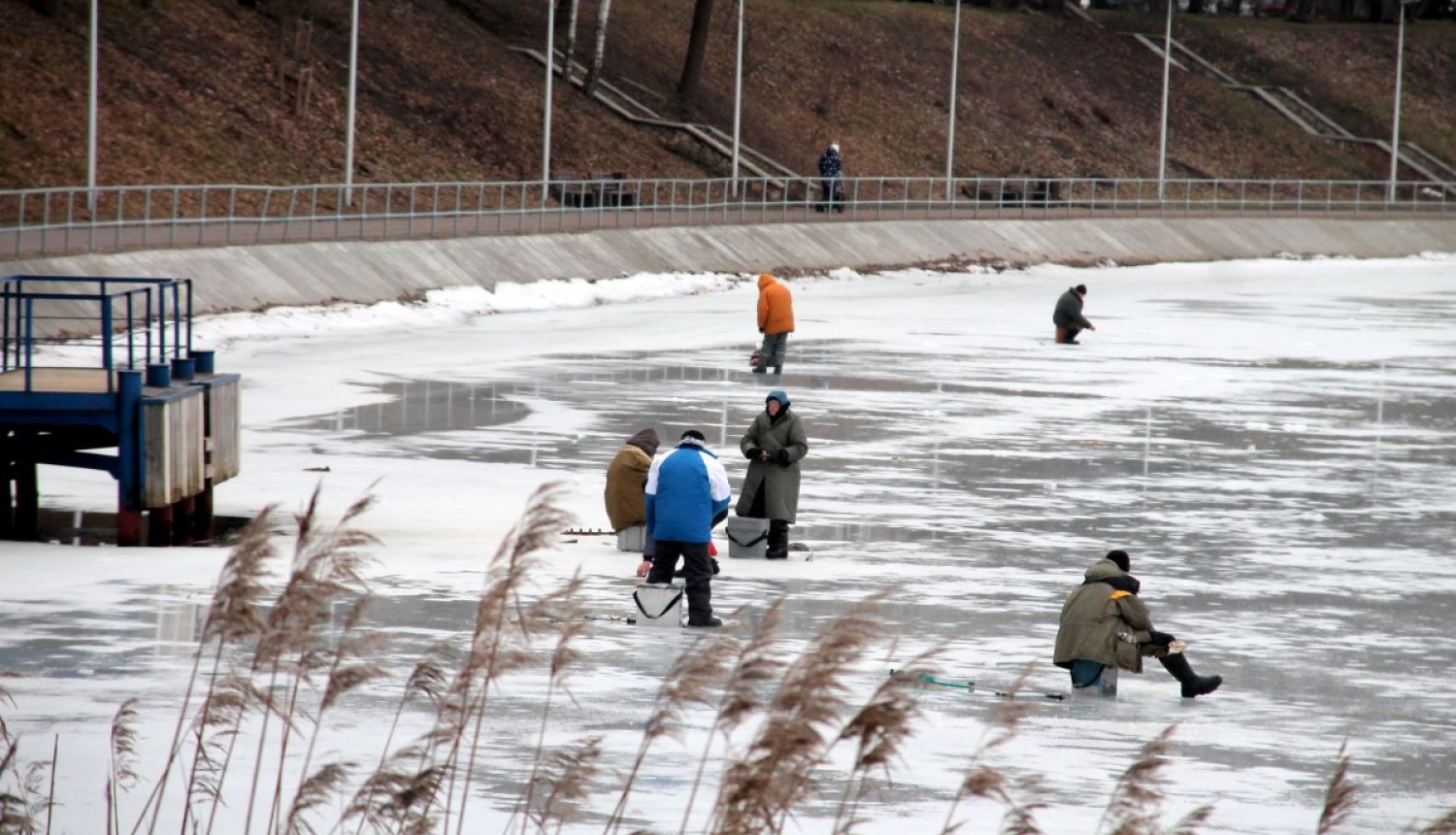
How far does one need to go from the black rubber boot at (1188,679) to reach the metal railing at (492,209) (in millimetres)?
22130

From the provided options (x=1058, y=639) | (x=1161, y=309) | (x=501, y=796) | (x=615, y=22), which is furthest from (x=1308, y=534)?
(x=615, y=22)

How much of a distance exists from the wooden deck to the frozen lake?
1117 millimetres

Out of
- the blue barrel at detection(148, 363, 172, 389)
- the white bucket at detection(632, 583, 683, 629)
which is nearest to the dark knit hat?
the white bucket at detection(632, 583, 683, 629)

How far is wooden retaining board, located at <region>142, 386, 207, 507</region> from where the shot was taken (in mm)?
16438

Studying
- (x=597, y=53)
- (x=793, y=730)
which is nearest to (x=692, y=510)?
(x=793, y=730)

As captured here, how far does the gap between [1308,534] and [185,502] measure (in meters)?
9.14

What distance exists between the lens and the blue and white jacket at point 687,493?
13453 millimetres

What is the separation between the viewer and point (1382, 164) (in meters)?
79.5

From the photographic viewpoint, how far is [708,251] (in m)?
45.2

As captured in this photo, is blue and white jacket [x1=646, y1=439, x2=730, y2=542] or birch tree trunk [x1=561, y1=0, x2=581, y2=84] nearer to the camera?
blue and white jacket [x1=646, y1=439, x2=730, y2=542]

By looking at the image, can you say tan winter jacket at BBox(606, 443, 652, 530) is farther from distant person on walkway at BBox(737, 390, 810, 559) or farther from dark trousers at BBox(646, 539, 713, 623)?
dark trousers at BBox(646, 539, 713, 623)

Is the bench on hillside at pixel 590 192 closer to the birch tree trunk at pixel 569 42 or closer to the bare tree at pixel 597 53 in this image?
the bare tree at pixel 597 53

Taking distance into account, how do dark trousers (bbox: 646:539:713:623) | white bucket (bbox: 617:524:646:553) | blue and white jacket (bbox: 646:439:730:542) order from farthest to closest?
white bucket (bbox: 617:524:646:553) → dark trousers (bbox: 646:539:713:623) → blue and white jacket (bbox: 646:439:730:542)

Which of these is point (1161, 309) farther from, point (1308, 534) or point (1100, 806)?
point (1100, 806)
